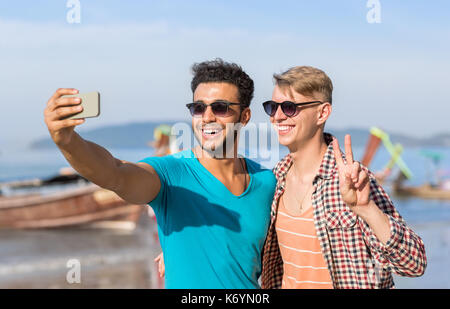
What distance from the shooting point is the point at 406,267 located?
263cm

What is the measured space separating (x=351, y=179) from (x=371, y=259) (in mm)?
507

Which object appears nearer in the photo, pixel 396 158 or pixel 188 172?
pixel 188 172

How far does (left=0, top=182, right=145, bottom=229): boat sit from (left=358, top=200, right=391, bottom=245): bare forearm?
1503cm

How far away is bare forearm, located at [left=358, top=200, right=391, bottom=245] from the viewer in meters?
2.55

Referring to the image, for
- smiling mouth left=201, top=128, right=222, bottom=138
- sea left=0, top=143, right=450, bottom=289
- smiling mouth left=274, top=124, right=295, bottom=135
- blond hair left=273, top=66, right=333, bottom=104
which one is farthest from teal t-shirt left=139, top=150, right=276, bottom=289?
sea left=0, top=143, right=450, bottom=289

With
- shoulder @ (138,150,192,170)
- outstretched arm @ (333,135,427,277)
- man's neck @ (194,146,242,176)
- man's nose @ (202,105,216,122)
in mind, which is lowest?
outstretched arm @ (333,135,427,277)

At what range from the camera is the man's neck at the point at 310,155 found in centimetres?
321

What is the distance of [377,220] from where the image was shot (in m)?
2.55

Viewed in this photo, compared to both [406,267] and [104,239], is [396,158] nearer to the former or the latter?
[104,239]

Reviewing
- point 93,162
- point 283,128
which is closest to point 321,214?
point 283,128

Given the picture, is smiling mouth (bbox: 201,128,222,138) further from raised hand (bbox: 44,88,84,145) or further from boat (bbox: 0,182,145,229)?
boat (bbox: 0,182,145,229)
